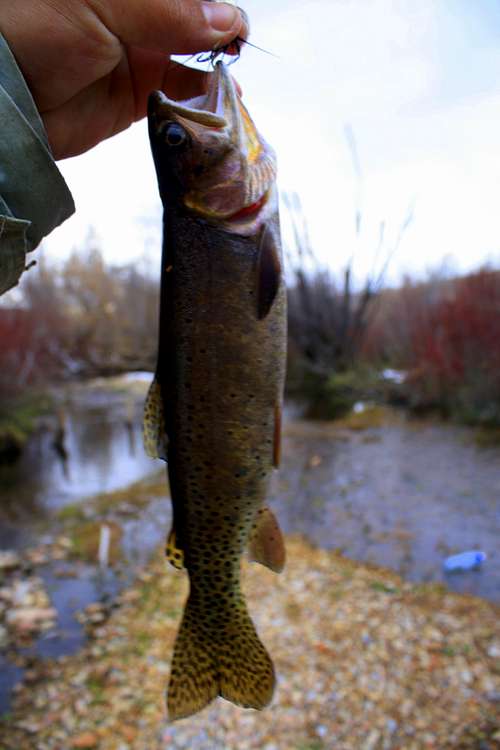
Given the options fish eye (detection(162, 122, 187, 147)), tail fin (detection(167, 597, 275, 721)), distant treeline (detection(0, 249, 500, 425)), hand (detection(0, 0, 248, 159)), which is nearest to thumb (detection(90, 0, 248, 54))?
hand (detection(0, 0, 248, 159))

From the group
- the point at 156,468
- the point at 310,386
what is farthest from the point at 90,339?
the point at 156,468

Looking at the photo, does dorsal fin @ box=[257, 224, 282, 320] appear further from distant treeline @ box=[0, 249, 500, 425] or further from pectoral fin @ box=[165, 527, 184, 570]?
distant treeline @ box=[0, 249, 500, 425]

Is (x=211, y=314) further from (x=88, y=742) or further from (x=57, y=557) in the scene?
(x=57, y=557)

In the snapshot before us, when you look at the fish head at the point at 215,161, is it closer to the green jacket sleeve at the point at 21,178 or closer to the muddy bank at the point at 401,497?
the green jacket sleeve at the point at 21,178

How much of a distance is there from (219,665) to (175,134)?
169cm

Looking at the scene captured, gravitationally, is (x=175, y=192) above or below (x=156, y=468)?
above

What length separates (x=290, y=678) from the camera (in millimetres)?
4922

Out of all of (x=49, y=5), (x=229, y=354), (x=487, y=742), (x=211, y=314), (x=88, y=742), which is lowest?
(x=88, y=742)

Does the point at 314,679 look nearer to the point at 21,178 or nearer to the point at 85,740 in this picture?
the point at 85,740

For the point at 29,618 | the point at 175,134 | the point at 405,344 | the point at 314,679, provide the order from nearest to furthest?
the point at 175,134 → the point at 314,679 → the point at 29,618 → the point at 405,344

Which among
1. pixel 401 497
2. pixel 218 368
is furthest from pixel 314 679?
pixel 401 497

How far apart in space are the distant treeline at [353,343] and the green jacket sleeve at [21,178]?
11879 millimetres

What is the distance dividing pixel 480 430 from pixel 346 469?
11.5ft

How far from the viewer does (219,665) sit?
1913mm
